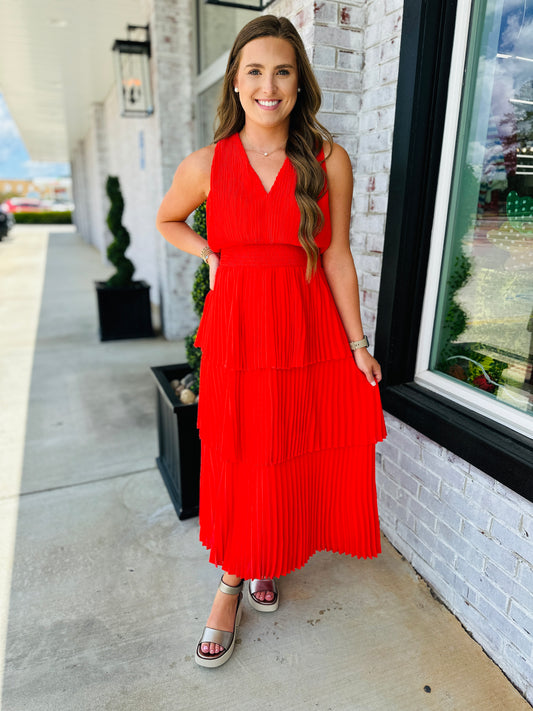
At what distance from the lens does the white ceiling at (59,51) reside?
15.5ft

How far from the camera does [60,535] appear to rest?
206 centimetres

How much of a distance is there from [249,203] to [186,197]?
268mm

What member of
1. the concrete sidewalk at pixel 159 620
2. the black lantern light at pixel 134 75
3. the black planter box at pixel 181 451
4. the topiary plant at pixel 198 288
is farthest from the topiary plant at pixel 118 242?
the black planter box at pixel 181 451

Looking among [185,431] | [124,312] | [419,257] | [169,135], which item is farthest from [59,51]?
[419,257]

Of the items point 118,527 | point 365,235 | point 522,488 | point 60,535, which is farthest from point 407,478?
point 60,535

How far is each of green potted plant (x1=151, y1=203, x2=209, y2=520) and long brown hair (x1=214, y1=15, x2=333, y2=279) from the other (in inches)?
22.9

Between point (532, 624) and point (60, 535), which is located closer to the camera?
point (532, 624)

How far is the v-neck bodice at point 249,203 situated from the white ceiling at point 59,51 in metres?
4.06

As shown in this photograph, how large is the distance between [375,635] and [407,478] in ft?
1.79

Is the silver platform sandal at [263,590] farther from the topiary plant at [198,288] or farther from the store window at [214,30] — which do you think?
the store window at [214,30]

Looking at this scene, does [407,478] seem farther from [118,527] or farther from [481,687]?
[118,527]

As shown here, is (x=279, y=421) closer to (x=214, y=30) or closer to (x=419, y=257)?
(x=419, y=257)

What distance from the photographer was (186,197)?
57.9 inches

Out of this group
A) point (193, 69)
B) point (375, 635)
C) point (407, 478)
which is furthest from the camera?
point (193, 69)
